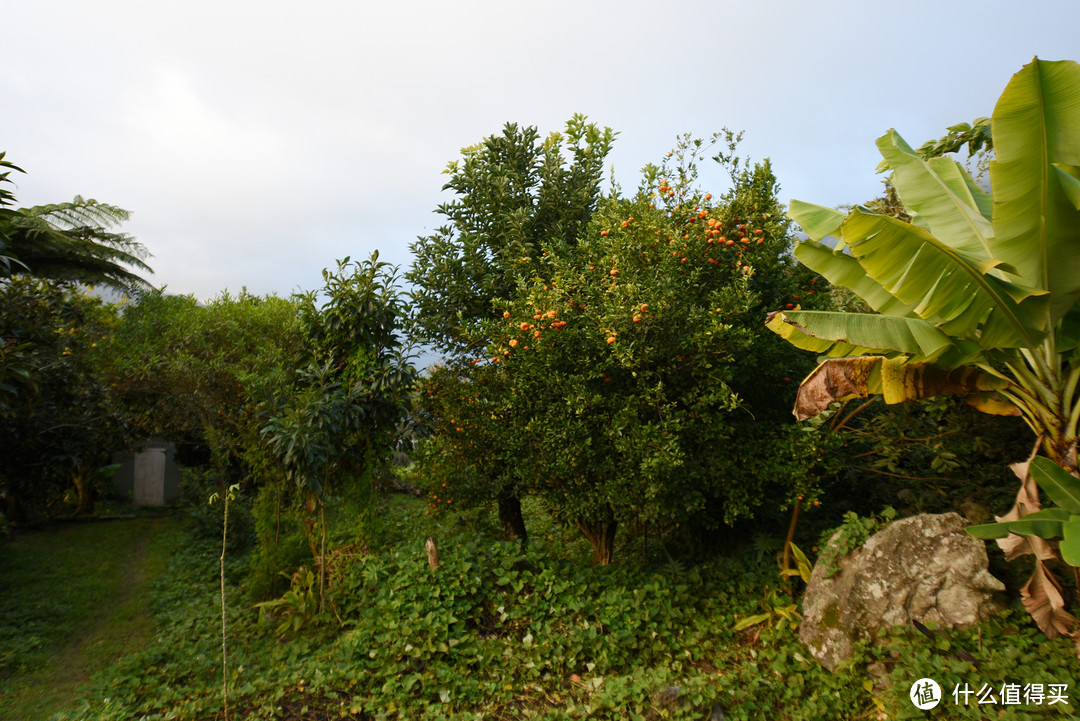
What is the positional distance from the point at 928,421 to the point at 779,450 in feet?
5.50

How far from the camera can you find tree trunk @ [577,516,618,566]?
7.64m

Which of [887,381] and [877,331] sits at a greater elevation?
[877,331]

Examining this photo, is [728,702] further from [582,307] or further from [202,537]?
[202,537]

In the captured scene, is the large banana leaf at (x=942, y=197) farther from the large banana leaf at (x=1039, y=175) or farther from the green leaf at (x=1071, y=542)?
the green leaf at (x=1071, y=542)

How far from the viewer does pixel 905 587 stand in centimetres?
523

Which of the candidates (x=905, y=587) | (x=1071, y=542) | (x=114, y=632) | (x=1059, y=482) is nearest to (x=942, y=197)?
(x=1059, y=482)

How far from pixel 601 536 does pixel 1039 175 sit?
5553 mm

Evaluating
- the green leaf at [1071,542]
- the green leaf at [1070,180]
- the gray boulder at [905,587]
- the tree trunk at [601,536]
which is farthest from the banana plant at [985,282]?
the tree trunk at [601,536]

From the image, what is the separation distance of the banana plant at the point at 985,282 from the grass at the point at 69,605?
7384 mm

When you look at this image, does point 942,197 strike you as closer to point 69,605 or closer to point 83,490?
point 69,605

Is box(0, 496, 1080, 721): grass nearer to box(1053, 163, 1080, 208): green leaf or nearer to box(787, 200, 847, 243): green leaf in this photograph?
box(1053, 163, 1080, 208): green leaf

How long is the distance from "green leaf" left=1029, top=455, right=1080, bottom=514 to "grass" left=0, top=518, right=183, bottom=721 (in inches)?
308

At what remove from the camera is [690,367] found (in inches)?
248

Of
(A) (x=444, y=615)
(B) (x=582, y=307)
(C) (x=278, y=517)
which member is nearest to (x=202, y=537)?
(C) (x=278, y=517)
